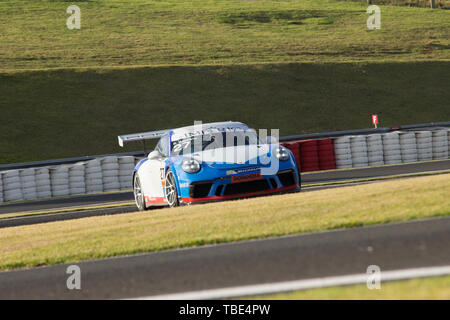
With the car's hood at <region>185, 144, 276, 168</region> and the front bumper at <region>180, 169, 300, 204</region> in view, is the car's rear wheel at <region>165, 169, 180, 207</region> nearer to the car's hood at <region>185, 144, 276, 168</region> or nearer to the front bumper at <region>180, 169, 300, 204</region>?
the front bumper at <region>180, 169, 300, 204</region>

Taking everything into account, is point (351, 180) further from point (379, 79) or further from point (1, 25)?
point (1, 25)

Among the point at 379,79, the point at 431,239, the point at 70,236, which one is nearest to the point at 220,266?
the point at 431,239

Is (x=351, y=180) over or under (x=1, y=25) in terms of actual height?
under

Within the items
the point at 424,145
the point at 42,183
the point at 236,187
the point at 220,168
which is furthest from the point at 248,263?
the point at 424,145

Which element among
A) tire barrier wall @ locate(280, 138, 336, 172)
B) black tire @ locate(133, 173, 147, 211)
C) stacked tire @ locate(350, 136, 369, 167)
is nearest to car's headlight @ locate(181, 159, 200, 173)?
black tire @ locate(133, 173, 147, 211)

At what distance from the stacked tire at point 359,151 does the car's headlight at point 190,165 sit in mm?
10781

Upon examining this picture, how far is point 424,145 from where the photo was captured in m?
21.6

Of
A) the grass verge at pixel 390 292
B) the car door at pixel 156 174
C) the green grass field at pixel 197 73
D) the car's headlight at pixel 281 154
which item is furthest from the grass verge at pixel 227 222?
the green grass field at pixel 197 73

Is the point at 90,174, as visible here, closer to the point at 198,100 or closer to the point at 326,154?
the point at 326,154

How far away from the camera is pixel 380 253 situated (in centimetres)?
589

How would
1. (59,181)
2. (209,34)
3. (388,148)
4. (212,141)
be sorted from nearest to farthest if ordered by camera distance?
(212,141) < (59,181) < (388,148) < (209,34)

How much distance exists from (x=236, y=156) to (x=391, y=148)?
11.2m

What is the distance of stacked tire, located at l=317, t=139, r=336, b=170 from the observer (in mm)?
20766

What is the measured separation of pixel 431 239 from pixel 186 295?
227 centimetres
